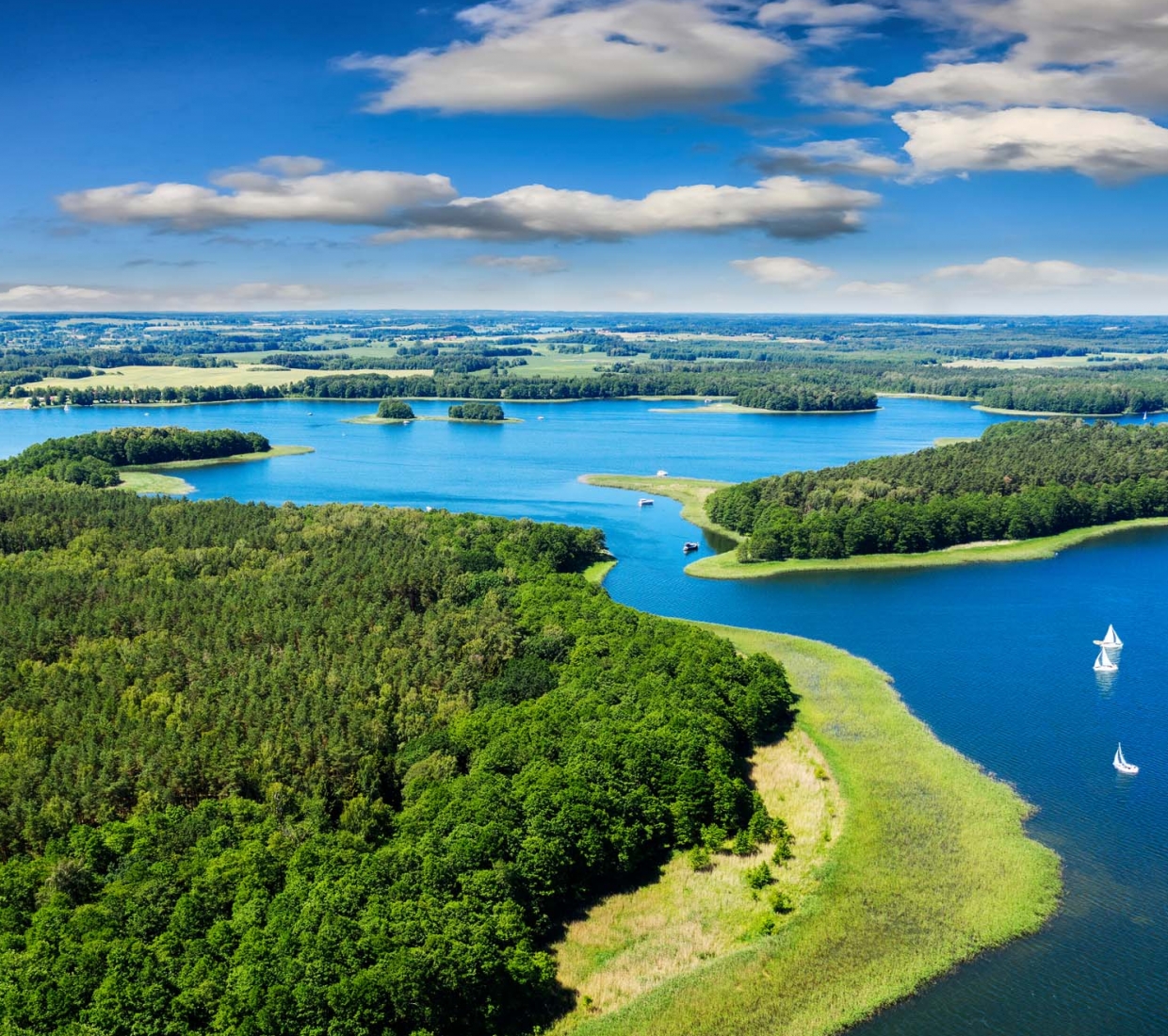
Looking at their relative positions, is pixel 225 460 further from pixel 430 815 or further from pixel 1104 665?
pixel 1104 665

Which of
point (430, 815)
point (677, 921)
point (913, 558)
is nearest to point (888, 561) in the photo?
point (913, 558)

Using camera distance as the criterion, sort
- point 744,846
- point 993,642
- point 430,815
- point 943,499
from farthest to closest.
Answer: point 943,499, point 993,642, point 744,846, point 430,815

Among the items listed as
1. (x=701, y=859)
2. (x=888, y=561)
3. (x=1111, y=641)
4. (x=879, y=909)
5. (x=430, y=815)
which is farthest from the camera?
(x=888, y=561)

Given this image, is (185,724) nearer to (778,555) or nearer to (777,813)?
(777,813)

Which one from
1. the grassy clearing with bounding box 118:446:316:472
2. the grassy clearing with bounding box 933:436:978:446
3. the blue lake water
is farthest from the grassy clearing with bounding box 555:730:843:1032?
the grassy clearing with bounding box 933:436:978:446

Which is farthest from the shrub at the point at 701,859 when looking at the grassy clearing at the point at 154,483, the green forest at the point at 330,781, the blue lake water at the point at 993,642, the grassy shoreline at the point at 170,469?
the grassy clearing at the point at 154,483

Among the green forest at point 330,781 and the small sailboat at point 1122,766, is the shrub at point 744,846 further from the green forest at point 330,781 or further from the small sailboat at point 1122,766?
the small sailboat at point 1122,766

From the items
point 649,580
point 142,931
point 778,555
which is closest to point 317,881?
point 142,931
